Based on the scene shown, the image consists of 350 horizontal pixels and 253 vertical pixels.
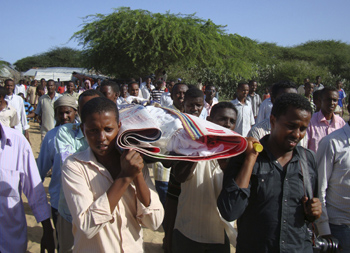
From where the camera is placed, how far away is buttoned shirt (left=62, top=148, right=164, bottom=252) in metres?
1.72

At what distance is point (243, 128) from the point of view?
5.95 meters

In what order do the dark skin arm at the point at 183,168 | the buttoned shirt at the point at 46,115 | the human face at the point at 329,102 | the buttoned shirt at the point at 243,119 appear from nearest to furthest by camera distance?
the dark skin arm at the point at 183,168 < the human face at the point at 329,102 < the buttoned shirt at the point at 243,119 < the buttoned shirt at the point at 46,115

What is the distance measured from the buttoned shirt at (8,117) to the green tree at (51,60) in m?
53.9

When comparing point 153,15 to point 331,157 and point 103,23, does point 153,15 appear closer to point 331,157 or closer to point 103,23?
point 103,23

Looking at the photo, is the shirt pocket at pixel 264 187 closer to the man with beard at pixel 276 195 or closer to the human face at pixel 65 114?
the man with beard at pixel 276 195

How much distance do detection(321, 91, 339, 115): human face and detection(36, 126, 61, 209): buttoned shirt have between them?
337 cm

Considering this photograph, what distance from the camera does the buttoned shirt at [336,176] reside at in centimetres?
257

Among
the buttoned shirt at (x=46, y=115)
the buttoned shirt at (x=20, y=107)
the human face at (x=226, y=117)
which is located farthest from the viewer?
the buttoned shirt at (x=46, y=115)

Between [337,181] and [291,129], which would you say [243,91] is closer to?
[337,181]

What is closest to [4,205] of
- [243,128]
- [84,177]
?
[84,177]

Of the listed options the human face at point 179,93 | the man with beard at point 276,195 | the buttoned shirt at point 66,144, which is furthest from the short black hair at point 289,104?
the human face at point 179,93

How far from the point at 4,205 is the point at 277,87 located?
3823 millimetres

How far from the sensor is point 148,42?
18.8 m

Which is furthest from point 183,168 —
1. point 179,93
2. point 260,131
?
point 179,93
